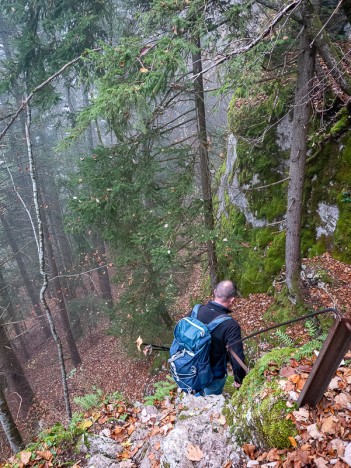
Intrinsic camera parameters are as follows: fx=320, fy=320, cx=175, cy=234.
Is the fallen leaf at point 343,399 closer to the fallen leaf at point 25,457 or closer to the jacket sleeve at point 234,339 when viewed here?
the jacket sleeve at point 234,339

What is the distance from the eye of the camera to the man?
351 centimetres

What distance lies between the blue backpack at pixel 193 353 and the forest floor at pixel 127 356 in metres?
1.41

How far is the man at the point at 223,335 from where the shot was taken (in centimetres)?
351

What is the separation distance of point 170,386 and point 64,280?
595 inches

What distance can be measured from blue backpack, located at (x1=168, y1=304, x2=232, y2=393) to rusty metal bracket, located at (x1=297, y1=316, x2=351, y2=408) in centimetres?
119

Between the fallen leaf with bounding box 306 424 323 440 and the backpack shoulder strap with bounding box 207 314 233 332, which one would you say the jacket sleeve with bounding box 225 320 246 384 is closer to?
the backpack shoulder strap with bounding box 207 314 233 332

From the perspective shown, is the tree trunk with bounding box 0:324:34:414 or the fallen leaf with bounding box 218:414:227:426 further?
the tree trunk with bounding box 0:324:34:414

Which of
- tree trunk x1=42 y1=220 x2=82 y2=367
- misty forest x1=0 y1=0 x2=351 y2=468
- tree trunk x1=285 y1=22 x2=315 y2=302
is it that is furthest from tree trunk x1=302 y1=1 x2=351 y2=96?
tree trunk x1=42 y1=220 x2=82 y2=367

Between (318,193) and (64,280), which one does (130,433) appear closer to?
(318,193)

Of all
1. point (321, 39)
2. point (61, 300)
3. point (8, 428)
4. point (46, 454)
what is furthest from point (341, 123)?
point (61, 300)

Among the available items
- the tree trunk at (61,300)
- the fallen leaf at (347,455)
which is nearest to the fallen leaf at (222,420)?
the fallen leaf at (347,455)

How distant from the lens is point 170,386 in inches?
215

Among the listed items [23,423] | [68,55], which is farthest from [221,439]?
[68,55]

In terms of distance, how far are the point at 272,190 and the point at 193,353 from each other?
246 inches
